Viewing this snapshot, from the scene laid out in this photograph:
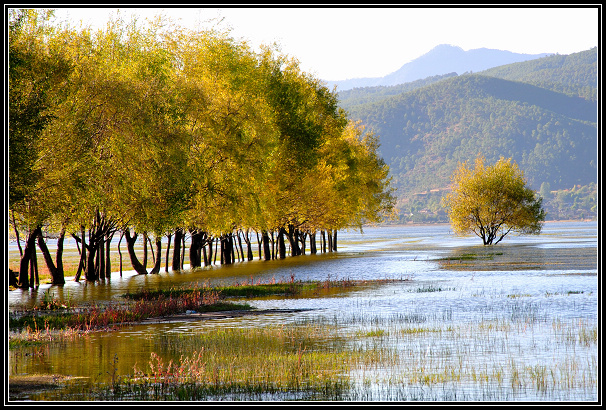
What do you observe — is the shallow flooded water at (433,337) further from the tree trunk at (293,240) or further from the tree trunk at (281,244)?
the tree trunk at (293,240)

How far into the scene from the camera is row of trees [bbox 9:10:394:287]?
29703 millimetres

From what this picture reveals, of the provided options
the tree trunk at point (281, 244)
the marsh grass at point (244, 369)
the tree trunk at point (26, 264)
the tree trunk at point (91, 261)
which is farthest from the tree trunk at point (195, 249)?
the marsh grass at point (244, 369)

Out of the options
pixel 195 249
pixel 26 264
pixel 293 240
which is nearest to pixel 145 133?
pixel 26 264

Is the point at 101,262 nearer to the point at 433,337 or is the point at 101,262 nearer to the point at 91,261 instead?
the point at 91,261

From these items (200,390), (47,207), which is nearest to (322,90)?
(47,207)

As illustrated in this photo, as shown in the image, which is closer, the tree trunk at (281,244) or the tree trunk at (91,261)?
the tree trunk at (91,261)

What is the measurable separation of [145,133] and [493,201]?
7145cm

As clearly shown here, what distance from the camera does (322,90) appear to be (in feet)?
226

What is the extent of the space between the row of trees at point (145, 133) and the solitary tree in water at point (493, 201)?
4173 cm

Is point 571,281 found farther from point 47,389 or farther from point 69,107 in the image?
point 47,389

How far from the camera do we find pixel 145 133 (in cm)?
3644

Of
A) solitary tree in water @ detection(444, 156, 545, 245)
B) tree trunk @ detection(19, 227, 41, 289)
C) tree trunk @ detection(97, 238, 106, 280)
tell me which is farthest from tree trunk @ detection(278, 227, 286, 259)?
tree trunk @ detection(19, 227, 41, 289)

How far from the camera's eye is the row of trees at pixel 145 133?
29.7 meters
